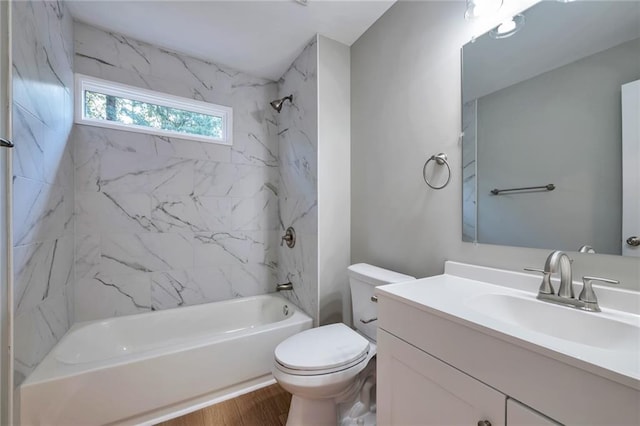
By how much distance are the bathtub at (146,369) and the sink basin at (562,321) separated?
1.27m

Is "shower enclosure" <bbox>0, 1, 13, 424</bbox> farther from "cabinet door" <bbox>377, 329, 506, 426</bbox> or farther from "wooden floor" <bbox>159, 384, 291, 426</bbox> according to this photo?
"cabinet door" <bbox>377, 329, 506, 426</bbox>

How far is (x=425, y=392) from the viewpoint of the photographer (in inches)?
30.1

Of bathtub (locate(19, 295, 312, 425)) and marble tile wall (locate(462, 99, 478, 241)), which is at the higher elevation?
marble tile wall (locate(462, 99, 478, 241))

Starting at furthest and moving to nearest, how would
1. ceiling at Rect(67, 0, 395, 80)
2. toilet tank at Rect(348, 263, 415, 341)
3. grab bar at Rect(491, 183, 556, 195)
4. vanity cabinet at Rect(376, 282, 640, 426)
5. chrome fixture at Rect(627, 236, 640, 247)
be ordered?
ceiling at Rect(67, 0, 395, 80) → toilet tank at Rect(348, 263, 415, 341) → grab bar at Rect(491, 183, 556, 195) → chrome fixture at Rect(627, 236, 640, 247) → vanity cabinet at Rect(376, 282, 640, 426)

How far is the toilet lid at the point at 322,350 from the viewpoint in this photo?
115cm

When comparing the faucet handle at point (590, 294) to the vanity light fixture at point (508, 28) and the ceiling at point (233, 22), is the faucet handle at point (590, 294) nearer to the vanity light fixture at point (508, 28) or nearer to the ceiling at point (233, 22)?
the vanity light fixture at point (508, 28)

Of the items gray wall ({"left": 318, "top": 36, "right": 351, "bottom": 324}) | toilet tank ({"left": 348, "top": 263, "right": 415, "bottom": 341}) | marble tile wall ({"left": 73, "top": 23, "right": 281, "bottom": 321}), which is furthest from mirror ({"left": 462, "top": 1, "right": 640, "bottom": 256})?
marble tile wall ({"left": 73, "top": 23, "right": 281, "bottom": 321})

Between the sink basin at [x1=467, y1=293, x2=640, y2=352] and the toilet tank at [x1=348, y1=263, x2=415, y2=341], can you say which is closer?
the sink basin at [x1=467, y1=293, x2=640, y2=352]

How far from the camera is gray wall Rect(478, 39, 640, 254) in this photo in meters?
0.78

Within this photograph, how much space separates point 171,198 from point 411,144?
188cm

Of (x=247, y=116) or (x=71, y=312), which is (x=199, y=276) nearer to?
(x=71, y=312)

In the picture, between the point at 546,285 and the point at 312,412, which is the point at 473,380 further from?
the point at 312,412

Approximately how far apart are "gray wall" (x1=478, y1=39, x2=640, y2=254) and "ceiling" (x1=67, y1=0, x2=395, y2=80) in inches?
44.1

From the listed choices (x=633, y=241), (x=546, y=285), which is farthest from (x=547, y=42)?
(x=546, y=285)
